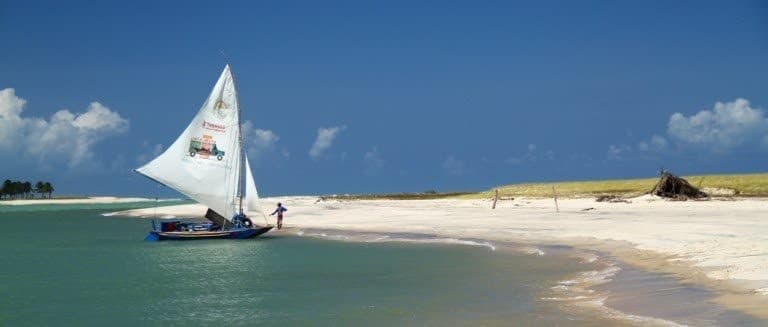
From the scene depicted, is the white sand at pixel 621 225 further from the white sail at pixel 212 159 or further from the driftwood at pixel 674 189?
the white sail at pixel 212 159

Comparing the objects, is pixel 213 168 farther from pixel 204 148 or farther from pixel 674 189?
pixel 674 189

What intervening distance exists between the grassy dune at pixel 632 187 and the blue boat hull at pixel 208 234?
35164 mm

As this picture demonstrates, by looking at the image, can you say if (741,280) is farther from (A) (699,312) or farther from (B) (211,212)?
(B) (211,212)

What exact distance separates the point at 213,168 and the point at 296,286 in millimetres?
22563

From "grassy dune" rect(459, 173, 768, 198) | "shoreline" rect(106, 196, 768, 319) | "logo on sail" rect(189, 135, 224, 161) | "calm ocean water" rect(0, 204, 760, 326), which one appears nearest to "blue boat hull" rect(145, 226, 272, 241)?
"logo on sail" rect(189, 135, 224, 161)

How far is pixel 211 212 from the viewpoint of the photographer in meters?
46.1

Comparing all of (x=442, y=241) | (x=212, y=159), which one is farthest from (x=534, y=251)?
(x=212, y=159)

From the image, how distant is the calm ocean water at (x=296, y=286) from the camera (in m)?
17.9

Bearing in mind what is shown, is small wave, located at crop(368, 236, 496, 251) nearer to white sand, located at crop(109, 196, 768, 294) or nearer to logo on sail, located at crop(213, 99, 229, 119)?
white sand, located at crop(109, 196, 768, 294)

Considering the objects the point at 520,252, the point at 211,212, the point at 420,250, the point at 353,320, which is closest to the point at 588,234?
the point at 520,252

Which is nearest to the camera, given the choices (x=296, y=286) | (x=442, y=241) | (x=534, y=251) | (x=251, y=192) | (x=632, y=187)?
(x=296, y=286)

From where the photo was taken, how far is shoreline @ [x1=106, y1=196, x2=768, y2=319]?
19.1 metres

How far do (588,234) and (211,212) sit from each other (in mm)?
23694

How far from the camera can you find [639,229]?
34062 mm
